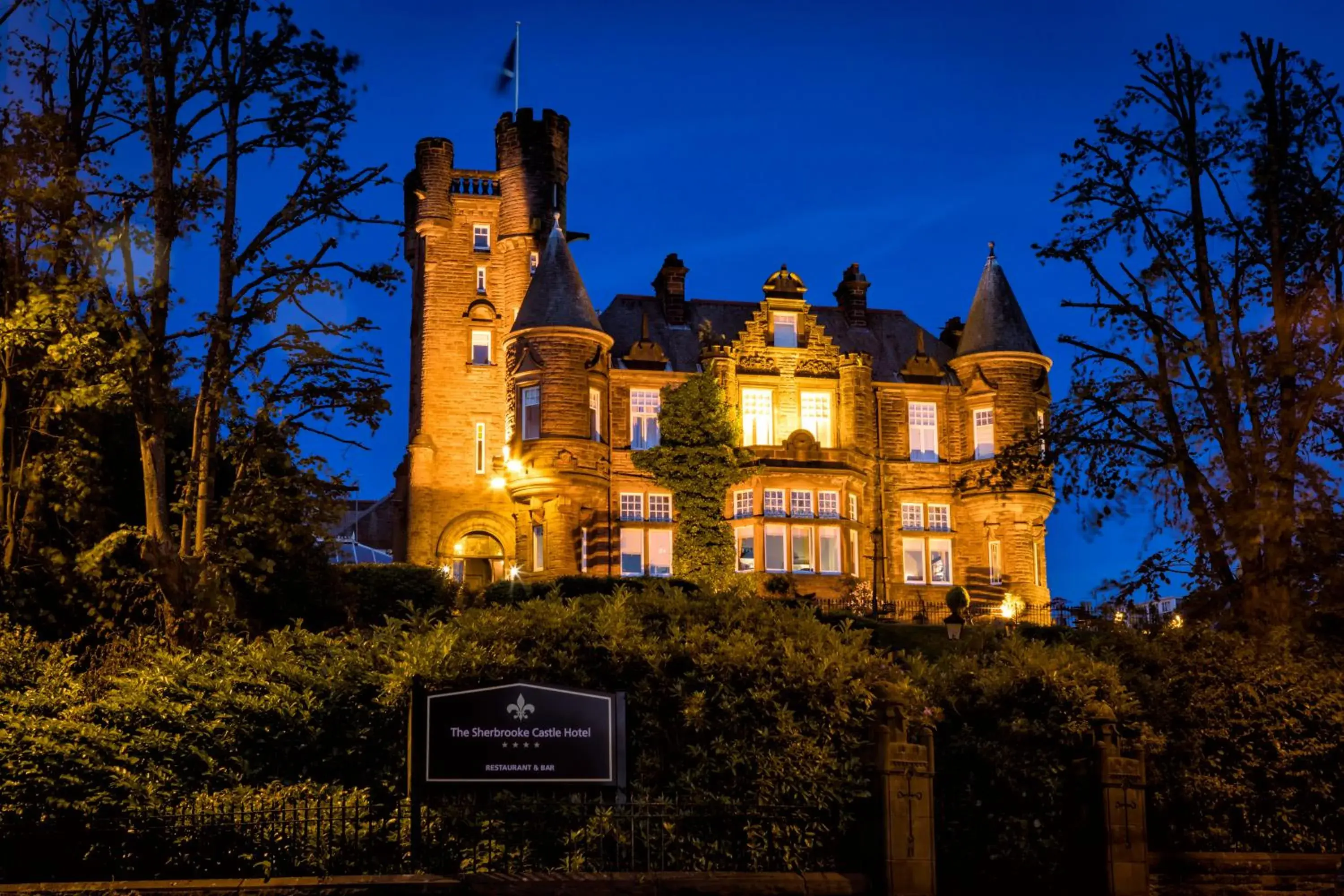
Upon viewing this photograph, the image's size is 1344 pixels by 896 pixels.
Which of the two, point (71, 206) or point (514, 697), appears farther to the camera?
point (71, 206)

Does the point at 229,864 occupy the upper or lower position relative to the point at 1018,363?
lower

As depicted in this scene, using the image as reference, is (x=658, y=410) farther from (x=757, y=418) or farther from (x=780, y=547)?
(x=780, y=547)

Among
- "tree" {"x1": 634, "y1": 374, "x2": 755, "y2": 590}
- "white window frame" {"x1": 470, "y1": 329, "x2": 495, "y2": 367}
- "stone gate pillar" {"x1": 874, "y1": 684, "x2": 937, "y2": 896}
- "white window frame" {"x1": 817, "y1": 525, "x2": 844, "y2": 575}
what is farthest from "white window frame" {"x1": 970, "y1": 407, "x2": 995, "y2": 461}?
"stone gate pillar" {"x1": 874, "y1": 684, "x2": 937, "y2": 896}

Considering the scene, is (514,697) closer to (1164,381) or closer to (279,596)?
(1164,381)

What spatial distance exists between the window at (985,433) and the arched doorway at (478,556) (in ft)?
56.4

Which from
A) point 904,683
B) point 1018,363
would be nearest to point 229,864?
point 904,683

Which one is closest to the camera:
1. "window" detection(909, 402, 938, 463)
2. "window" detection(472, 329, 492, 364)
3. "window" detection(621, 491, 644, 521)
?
"window" detection(621, 491, 644, 521)

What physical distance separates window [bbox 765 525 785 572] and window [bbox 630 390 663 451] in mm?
5034

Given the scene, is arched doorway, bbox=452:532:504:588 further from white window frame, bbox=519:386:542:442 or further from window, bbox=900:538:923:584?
window, bbox=900:538:923:584

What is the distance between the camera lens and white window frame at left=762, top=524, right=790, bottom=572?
50.1 metres

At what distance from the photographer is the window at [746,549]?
50375 millimetres

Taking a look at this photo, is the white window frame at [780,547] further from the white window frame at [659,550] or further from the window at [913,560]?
the window at [913,560]

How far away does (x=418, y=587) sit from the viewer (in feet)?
138

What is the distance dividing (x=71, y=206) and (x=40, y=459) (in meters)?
4.17
